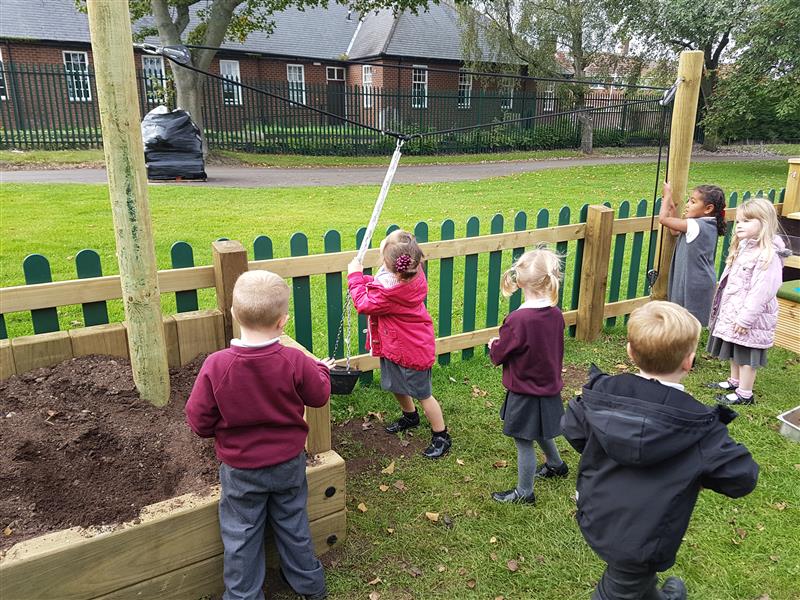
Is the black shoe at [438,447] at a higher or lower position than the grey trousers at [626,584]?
lower

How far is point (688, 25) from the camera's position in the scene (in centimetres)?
2180

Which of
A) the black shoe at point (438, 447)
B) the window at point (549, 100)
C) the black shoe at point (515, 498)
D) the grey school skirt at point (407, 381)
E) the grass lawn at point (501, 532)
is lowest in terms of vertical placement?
the grass lawn at point (501, 532)

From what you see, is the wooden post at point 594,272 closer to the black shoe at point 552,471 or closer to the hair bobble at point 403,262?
the black shoe at point 552,471

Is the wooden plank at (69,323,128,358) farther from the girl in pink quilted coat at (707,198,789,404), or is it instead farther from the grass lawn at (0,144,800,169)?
the grass lawn at (0,144,800,169)

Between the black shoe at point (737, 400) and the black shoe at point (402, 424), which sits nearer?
the black shoe at point (402, 424)

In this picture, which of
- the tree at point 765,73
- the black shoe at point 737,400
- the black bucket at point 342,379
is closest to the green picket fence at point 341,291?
the black bucket at point 342,379

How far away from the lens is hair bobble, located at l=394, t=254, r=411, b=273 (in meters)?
3.38

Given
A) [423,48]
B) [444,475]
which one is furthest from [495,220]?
[423,48]

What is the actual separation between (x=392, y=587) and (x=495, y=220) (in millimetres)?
3251

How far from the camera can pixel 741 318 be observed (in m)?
4.35

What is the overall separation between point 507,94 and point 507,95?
0.64m

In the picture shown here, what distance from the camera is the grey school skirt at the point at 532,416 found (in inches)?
124

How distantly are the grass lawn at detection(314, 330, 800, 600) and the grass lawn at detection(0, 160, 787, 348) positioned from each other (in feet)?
6.20

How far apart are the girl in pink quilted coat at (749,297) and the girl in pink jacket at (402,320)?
2.36m
